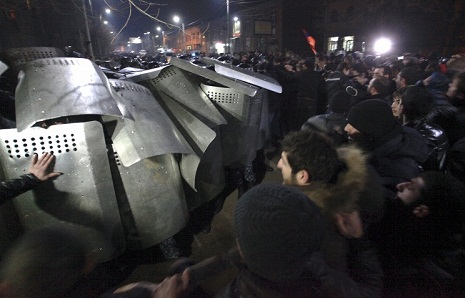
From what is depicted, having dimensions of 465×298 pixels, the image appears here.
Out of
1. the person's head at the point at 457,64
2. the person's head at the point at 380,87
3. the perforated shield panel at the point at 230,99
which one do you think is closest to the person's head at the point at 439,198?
the perforated shield panel at the point at 230,99

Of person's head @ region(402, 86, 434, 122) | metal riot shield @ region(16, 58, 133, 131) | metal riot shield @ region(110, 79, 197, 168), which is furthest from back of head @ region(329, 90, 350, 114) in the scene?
metal riot shield @ region(16, 58, 133, 131)

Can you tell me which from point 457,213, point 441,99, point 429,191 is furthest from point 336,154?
point 441,99

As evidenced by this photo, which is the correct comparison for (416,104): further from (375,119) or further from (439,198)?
(439,198)

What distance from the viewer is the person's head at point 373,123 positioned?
6.89ft

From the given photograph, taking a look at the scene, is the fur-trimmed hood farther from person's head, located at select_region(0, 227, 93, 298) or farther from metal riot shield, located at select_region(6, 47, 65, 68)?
metal riot shield, located at select_region(6, 47, 65, 68)

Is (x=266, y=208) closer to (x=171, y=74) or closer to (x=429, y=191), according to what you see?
(x=429, y=191)

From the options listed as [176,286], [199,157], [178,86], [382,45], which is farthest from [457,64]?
[382,45]

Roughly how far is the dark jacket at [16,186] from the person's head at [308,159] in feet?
6.56

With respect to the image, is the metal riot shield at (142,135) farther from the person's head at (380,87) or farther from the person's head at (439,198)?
the person's head at (380,87)

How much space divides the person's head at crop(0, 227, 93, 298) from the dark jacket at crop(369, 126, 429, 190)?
7.04ft

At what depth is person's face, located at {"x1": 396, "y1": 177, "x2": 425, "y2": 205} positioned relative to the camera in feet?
5.10

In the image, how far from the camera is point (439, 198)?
4.88ft

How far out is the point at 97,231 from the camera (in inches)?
97.5

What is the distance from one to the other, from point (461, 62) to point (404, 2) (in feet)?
67.5
